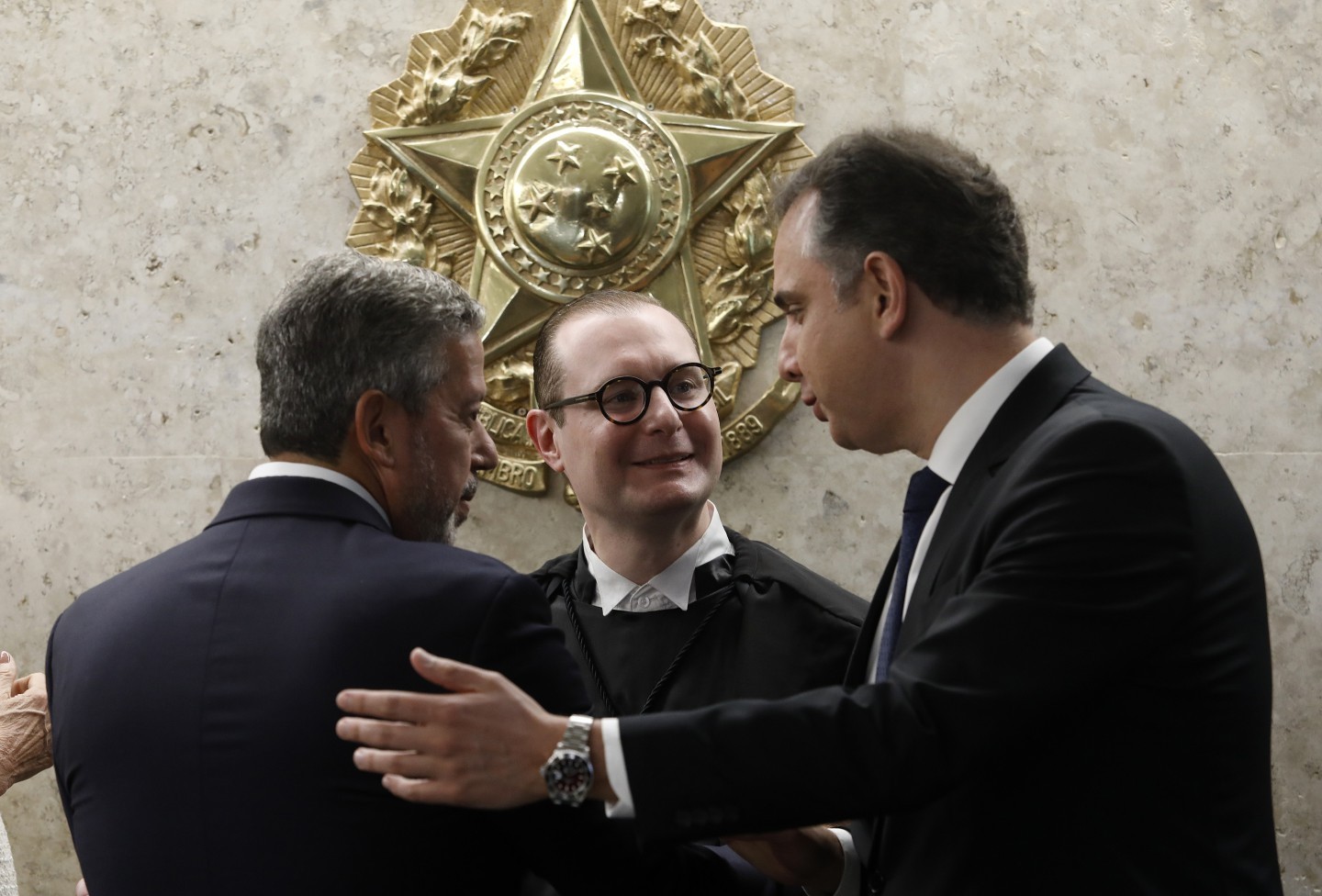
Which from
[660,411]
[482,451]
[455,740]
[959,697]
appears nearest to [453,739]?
[455,740]

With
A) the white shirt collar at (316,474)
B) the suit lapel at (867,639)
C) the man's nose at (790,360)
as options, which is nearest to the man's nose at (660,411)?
the man's nose at (790,360)

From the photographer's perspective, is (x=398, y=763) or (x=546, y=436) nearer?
(x=398, y=763)

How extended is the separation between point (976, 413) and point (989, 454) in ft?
0.29

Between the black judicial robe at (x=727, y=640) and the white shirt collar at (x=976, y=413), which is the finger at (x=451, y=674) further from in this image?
the black judicial robe at (x=727, y=640)

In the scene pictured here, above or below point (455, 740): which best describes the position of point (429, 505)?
above

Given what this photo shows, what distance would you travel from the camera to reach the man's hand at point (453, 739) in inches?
59.7

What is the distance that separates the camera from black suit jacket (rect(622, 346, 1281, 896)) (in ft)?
5.11

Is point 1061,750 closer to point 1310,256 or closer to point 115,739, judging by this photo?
point 115,739

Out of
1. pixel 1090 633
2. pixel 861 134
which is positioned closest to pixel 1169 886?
pixel 1090 633

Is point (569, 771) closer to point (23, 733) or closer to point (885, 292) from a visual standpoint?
point (885, 292)

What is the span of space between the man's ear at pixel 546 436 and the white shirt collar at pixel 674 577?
0.24 metres

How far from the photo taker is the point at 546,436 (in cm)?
301

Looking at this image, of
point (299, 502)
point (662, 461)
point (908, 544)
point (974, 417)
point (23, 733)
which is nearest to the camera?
point (299, 502)

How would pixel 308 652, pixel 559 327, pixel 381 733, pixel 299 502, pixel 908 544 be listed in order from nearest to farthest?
pixel 381 733 < pixel 308 652 < pixel 299 502 < pixel 908 544 < pixel 559 327
